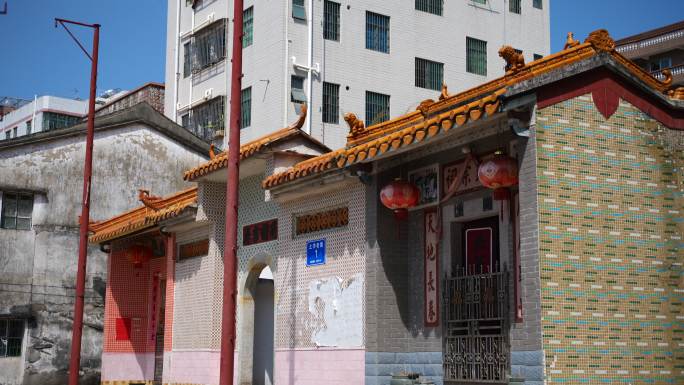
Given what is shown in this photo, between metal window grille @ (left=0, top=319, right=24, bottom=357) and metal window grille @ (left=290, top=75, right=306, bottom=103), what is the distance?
34.9 ft

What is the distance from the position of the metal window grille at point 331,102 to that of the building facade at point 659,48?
50.4ft

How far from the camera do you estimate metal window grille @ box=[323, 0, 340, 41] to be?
31516 mm

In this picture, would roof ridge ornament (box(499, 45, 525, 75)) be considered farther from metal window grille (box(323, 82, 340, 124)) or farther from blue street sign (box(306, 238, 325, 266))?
metal window grille (box(323, 82, 340, 124))

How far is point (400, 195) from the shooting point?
1397 centimetres

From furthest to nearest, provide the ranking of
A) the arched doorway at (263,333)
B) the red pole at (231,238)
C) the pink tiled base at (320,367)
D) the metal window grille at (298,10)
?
the metal window grille at (298,10) < the arched doorway at (263,333) < the pink tiled base at (320,367) < the red pole at (231,238)

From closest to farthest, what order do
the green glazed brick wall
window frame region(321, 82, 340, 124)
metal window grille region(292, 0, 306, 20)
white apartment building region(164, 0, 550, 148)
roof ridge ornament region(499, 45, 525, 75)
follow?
1. the green glazed brick wall
2. roof ridge ornament region(499, 45, 525, 75)
3. white apartment building region(164, 0, 550, 148)
4. metal window grille region(292, 0, 306, 20)
5. window frame region(321, 82, 340, 124)

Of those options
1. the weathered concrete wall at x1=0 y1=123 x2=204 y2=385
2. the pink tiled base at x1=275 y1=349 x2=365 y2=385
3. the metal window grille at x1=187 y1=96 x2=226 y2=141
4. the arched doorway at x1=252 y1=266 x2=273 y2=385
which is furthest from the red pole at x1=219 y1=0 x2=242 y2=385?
the metal window grille at x1=187 y1=96 x2=226 y2=141

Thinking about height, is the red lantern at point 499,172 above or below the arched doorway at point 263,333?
above

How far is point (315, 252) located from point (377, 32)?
17.6 meters

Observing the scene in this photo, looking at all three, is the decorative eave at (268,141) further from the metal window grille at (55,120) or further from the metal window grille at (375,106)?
the metal window grille at (55,120)

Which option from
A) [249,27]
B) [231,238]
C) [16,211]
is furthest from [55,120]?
[231,238]

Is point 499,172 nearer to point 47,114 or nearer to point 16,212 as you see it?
point 16,212

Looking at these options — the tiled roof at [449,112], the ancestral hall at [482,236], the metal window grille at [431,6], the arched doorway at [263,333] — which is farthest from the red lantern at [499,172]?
the metal window grille at [431,6]

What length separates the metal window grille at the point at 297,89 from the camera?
30.2 meters
